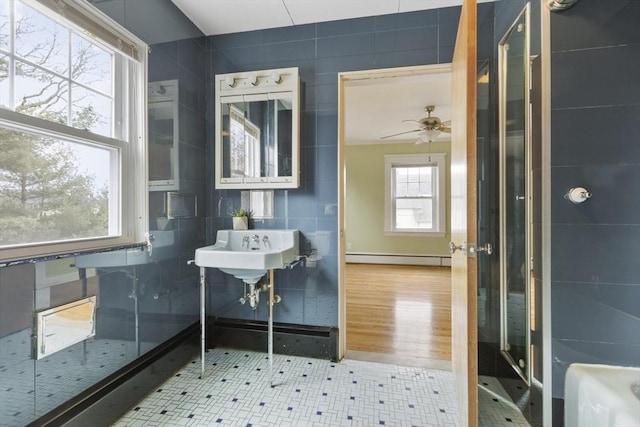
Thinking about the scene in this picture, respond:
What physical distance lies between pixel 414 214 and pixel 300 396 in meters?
4.52

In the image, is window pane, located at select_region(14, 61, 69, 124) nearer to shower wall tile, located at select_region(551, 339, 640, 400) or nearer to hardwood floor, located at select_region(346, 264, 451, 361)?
hardwood floor, located at select_region(346, 264, 451, 361)

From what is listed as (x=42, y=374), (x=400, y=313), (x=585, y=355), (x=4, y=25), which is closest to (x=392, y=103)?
(x=400, y=313)

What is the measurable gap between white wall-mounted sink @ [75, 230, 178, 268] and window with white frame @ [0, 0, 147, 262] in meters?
0.07

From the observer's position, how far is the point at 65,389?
133cm

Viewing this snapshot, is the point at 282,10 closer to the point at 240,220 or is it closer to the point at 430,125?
the point at 240,220

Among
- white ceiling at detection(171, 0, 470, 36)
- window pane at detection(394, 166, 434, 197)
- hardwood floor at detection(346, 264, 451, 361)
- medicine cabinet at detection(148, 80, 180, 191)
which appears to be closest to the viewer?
medicine cabinet at detection(148, 80, 180, 191)

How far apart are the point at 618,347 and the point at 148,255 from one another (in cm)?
248

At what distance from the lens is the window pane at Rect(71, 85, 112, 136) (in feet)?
4.69

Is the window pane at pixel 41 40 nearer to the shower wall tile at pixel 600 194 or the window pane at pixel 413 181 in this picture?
the shower wall tile at pixel 600 194

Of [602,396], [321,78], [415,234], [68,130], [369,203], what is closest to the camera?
[602,396]

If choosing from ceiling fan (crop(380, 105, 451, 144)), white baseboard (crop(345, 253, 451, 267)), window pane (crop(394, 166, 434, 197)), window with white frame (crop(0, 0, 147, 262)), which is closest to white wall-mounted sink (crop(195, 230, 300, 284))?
window with white frame (crop(0, 0, 147, 262))

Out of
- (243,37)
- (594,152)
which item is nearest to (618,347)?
(594,152)

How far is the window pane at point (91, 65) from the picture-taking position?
1.43 m

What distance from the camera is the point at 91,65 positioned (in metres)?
1.52
